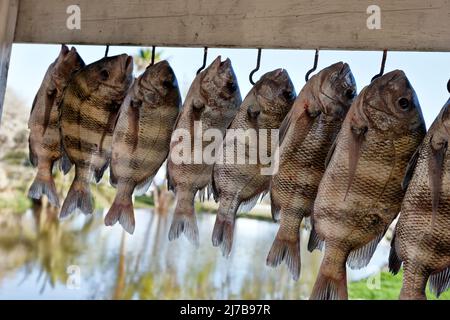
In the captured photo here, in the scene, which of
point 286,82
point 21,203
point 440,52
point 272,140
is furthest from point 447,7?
point 21,203

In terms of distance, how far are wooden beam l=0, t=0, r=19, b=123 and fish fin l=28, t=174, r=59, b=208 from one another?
0.38 metres

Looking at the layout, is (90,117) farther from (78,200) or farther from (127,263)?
(127,263)

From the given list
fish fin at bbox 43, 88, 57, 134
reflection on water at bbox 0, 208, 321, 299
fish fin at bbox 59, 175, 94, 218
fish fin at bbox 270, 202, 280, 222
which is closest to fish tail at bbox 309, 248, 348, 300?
fish fin at bbox 270, 202, 280, 222

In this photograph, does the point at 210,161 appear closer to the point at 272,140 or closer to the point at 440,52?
the point at 272,140

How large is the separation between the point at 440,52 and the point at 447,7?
158 millimetres

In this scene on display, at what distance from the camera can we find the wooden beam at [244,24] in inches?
88.4

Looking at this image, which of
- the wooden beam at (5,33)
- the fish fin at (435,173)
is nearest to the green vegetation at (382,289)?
the wooden beam at (5,33)

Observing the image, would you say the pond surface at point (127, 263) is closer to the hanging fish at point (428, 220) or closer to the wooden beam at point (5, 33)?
the wooden beam at point (5, 33)

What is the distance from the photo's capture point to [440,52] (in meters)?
2.21

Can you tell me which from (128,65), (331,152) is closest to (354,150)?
(331,152)

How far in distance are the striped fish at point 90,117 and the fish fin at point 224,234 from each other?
23.3 inches

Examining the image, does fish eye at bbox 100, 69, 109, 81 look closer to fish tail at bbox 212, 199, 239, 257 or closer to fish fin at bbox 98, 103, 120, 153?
fish fin at bbox 98, 103, 120, 153

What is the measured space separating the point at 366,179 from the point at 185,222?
2.34 ft
